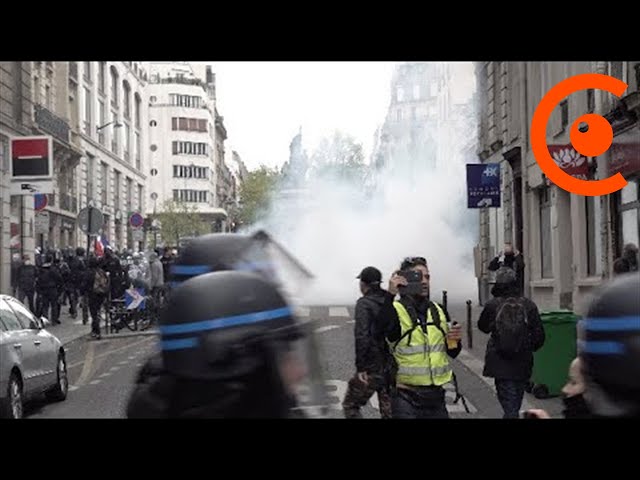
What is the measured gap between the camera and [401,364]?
19.6ft

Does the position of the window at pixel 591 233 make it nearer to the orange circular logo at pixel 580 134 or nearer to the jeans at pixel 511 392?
the orange circular logo at pixel 580 134

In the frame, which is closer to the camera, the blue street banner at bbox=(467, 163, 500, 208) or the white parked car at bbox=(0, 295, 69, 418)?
the white parked car at bbox=(0, 295, 69, 418)

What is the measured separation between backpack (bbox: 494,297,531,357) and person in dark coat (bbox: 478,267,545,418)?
2 cm

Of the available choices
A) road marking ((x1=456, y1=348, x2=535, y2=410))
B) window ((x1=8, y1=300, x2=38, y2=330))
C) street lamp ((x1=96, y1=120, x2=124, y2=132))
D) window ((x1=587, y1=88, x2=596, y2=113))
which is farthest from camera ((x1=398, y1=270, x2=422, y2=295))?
street lamp ((x1=96, y1=120, x2=124, y2=132))

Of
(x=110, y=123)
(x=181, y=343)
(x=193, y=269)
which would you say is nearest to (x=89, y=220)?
(x=110, y=123)

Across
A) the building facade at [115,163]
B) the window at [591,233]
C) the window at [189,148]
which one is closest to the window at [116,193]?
the building facade at [115,163]

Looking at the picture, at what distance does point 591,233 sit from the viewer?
1714 cm

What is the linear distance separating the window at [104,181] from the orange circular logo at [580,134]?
1378cm

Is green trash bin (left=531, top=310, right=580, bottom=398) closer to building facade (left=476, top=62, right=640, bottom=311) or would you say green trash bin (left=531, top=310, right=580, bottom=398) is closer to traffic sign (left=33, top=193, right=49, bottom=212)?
building facade (left=476, top=62, right=640, bottom=311)

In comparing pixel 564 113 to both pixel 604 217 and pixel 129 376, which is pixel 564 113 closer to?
pixel 604 217

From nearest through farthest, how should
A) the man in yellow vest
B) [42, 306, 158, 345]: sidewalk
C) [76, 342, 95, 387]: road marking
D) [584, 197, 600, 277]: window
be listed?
1. the man in yellow vest
2. [76, 342, 95, 387]: road marking
3. [42, 306, 158, 345]: sidewalk
4. [584, 197, 600, 277]: window

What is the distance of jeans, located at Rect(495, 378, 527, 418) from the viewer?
22.9 ft

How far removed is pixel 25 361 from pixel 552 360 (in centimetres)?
498
